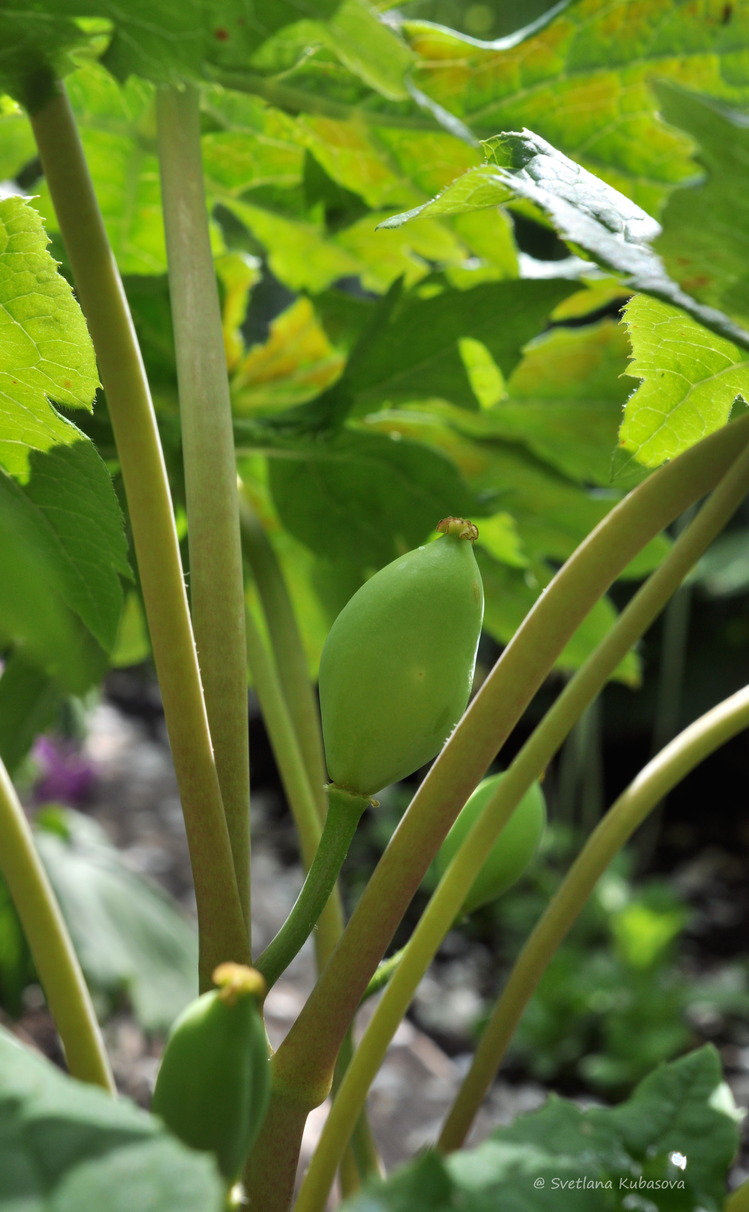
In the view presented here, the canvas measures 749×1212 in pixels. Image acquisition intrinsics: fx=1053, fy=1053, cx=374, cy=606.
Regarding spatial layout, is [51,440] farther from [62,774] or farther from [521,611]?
[62,774]

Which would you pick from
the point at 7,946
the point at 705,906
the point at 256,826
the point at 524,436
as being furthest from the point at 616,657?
the point at 256,826

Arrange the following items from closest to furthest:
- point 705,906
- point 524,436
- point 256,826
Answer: point 524,436
point 705,906
point 256,826

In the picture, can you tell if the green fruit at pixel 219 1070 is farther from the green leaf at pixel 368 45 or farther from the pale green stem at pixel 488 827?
the green leaf at pixel 368 45

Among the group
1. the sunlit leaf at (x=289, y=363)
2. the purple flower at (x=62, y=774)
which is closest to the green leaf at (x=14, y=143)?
the sunlit leaf at (x=289, y=363)

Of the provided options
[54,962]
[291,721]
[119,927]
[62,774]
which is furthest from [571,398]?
[62,774]

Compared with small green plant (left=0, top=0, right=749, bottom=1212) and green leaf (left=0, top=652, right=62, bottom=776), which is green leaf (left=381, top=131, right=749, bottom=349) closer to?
small green plant (left=0, top=0, right=749, bottom=1212)

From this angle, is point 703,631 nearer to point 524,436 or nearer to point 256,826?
point 256,826

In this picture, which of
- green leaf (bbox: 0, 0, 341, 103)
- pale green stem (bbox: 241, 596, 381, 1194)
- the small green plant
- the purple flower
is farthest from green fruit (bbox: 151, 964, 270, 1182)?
the purple flower
